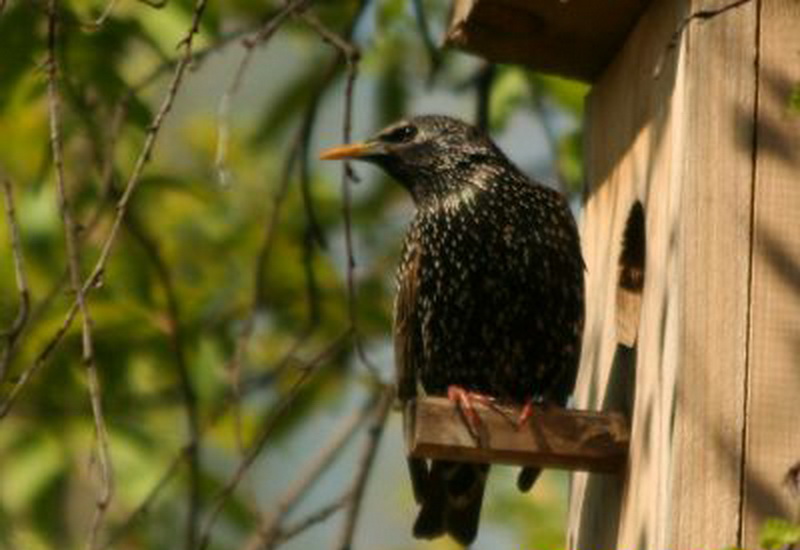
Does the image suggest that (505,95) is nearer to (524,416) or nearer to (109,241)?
(524,416)

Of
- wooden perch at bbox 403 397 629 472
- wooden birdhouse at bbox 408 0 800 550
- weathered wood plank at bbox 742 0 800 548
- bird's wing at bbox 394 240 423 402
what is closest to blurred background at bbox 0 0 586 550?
bird's wing at bbox 394 240 423 402

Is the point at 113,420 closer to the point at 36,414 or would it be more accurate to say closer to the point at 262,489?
the point at 36,414

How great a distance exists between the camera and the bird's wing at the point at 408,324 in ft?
16.4

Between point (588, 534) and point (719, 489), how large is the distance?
2.93 ft

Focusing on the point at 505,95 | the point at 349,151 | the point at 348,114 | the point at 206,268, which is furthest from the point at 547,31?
the point at 206,268

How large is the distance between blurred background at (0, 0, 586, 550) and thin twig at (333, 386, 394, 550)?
11 millimetres

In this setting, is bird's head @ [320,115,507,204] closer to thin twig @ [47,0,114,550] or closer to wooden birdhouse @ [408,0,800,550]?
wooden birdhouse @ [408,0,800,550]

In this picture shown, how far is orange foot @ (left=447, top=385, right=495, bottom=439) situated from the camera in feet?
13.5

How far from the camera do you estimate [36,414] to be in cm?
566

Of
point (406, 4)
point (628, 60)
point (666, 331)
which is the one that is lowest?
point (666, 331)

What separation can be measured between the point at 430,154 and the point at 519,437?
1405 mm

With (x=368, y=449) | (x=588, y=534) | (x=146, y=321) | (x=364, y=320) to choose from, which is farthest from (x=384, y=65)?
(x=588, y=534)

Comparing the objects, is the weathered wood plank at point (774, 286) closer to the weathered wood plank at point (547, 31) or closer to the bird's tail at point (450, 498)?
the weathered wood plank at point (547, 31)

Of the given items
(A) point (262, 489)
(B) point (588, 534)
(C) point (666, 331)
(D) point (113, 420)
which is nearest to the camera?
(C) point (666, 331)
